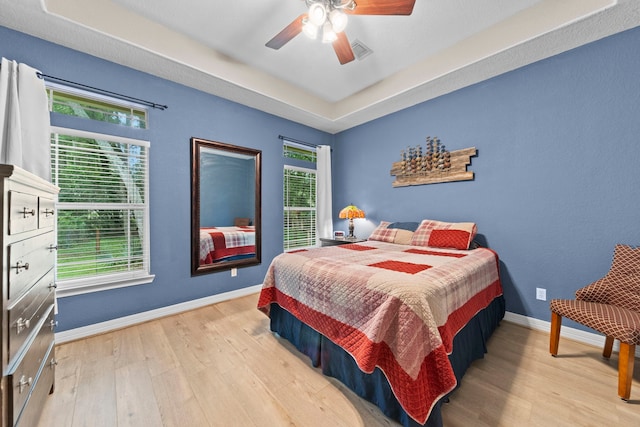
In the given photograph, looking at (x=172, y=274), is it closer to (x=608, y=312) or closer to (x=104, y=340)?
(x=104, y=340)

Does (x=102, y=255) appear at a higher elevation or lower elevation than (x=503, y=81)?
lower

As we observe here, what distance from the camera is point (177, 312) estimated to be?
2.62 meters

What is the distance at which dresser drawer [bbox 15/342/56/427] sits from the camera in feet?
3.18

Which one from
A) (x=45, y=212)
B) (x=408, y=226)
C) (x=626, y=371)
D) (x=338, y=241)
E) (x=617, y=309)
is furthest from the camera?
(x=338, y=241)

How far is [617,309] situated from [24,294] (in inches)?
130

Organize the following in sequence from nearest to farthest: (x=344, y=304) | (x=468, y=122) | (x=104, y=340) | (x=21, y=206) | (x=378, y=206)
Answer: (x=21, y=206) < (x=344, y=304) < (x=104, y=340) < (x=468, y=122) < (x=378, y=206)

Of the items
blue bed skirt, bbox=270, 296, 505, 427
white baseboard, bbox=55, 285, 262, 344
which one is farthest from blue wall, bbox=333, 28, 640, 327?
white baseboard, bbox=55, 285, 262, 344

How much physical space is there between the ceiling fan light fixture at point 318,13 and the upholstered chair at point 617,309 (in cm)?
263

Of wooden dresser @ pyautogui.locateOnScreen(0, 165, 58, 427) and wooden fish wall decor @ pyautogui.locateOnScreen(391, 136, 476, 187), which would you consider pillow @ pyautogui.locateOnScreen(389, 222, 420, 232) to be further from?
wooden dresser @ pyautogui.locateOnScreen(0, 165, 58, 427)

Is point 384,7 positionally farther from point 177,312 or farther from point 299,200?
point 177,312

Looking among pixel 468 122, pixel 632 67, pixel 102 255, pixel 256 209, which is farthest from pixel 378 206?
pixel 102 255

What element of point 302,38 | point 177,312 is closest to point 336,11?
point 302,38

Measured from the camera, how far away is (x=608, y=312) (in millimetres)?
1579

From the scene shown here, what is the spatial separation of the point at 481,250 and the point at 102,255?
364cm
